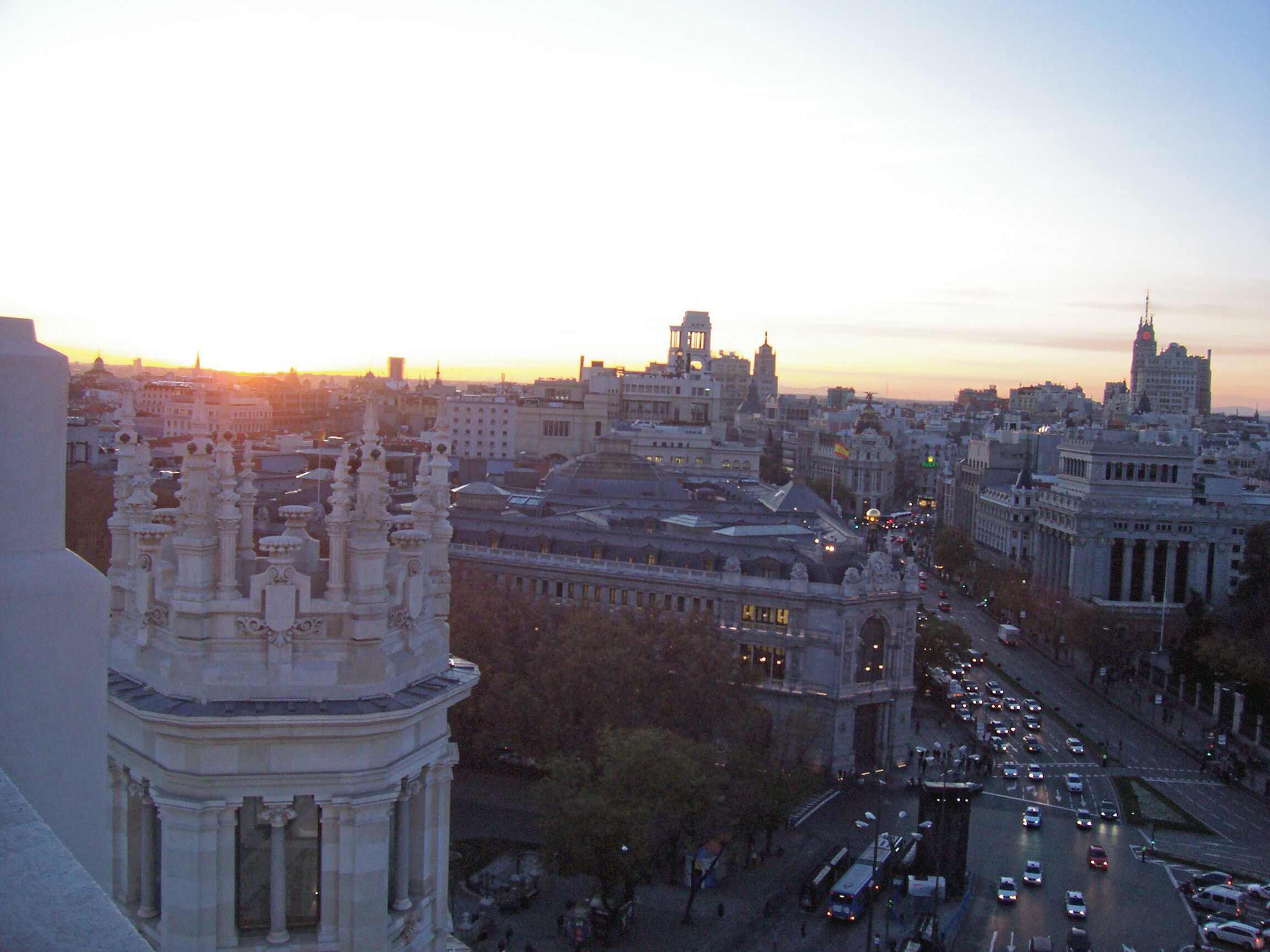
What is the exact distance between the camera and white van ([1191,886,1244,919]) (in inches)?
1421

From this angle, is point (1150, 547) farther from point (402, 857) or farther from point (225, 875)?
point (225, 875)

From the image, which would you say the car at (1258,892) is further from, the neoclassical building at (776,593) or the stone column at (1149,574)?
the stone column at (1149,574)

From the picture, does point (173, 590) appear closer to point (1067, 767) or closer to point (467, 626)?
point (467, 626)

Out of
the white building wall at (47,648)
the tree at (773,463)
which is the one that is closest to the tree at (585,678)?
the white building wall at (47,648)

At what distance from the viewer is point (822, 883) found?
36844 millimetres

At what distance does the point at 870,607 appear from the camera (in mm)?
51812

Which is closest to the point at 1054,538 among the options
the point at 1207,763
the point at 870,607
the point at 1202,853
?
the point at 1207,763

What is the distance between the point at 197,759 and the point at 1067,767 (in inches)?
1921

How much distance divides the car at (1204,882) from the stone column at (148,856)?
119ft

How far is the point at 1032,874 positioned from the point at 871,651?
1481 cm

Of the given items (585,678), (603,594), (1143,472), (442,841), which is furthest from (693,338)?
(442,841)

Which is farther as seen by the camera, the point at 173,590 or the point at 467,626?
the point at 467,626

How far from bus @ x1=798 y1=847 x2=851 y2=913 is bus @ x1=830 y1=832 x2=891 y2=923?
291 mm

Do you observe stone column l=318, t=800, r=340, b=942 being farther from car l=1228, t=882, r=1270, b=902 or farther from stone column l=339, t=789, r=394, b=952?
car l=1228, t=882, r=1270, b=902
